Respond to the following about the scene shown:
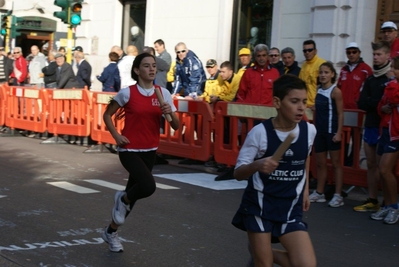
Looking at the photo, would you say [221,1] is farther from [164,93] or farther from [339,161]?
[164,93]

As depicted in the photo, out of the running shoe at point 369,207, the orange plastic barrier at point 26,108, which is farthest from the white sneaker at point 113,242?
the orange plastic barrier at point 26,108

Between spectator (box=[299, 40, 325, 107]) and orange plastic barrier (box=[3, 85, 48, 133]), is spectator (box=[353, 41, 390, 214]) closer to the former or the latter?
spectator (box=[299, 40, 325, 107])

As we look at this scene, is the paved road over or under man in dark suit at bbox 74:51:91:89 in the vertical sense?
under

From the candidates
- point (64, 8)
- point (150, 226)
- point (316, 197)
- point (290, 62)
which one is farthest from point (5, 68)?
point (150, 226)

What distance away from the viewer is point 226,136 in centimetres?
1195

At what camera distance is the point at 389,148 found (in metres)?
8.55

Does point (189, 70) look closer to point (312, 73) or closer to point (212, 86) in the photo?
point (212, 86)

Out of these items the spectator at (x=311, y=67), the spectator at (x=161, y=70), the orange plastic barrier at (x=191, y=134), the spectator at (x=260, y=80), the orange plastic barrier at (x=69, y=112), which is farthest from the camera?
the orange plastic barrier at (x=69, y=112)

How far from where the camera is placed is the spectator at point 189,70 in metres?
14.4

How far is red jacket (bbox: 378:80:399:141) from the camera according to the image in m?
8.38

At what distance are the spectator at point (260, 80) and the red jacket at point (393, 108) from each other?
10.1 feet

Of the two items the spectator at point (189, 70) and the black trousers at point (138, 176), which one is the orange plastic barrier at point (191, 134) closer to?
the spectator at point (189, 70)

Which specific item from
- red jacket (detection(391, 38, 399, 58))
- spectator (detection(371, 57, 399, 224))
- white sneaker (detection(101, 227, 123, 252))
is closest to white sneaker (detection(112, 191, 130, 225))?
white sneaker (detection(101, 227, 123, 252))

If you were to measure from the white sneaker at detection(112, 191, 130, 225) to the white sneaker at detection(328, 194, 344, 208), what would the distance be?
137 inches
